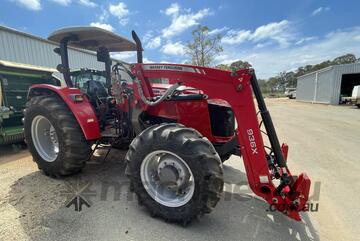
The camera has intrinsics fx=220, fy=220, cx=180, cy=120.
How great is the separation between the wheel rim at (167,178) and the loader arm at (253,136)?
71 cm

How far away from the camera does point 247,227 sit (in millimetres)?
2492

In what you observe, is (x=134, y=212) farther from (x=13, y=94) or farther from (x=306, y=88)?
(x=306, y=88)

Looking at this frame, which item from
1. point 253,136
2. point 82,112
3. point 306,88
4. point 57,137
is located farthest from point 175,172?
point 306,88

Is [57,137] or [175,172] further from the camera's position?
[57,137]

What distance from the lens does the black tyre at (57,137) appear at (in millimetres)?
3330

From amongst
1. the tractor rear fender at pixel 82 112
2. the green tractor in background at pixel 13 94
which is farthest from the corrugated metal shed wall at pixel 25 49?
the tractor rear fender at pixel 82 112

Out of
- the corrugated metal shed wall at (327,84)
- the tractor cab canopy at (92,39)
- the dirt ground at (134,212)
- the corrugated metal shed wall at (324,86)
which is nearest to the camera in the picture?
the dirt ground at (134,212)

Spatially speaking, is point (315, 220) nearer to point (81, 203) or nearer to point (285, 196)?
point (285, 196)

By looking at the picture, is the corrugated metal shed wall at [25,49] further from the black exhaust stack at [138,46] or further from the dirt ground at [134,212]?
the black exhaust stack at [138,46]

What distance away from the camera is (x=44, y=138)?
4.02 metres

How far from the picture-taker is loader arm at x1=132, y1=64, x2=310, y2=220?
7.45ft

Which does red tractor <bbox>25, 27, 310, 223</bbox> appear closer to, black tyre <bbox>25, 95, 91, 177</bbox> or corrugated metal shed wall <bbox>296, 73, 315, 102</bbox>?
black tyre <bbox>25, 95, 91, 177</bbox>

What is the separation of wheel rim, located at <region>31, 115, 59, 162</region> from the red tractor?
2cm

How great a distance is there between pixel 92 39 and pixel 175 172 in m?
2.97
